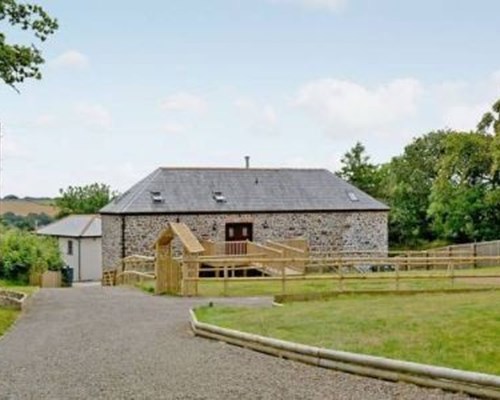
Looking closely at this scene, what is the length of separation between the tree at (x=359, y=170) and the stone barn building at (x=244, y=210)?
16.4 meters

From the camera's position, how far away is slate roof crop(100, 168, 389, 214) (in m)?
40.5

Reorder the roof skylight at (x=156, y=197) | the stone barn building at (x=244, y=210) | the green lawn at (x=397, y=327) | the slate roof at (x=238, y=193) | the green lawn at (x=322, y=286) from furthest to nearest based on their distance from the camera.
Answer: the slate roof at (x=238, y=193) → the roof skylight at (x=156, y=197) → the stone barn building at (x=244, y=210) → the green lawn at (x=322, y=286) → the green lawn at (x=397, y=327)

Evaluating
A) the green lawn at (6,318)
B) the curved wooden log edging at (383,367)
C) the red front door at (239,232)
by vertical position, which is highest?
the red front door at (239,232)

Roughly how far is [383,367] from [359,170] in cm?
5387

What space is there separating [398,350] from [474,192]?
36810mm

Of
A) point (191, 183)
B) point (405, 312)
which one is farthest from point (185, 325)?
point (191, 183)

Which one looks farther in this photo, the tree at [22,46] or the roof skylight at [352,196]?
the roof skylight at [352,196]

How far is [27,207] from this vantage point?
92.9 metres

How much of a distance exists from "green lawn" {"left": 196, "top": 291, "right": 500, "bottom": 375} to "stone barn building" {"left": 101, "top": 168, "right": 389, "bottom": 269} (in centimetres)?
2275

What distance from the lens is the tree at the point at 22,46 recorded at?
55.8 ft

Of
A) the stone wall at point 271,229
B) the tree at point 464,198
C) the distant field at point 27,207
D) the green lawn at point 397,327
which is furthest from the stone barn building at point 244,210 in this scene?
the distant field at point 27,207

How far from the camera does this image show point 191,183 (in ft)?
139

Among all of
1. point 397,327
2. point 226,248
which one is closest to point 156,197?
point 226,248

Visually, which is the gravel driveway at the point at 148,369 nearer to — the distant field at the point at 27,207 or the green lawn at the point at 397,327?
the green lawn at the point at 397,327
